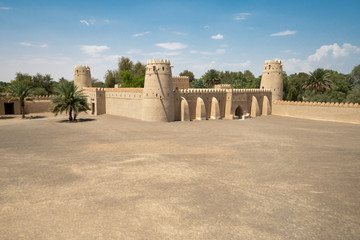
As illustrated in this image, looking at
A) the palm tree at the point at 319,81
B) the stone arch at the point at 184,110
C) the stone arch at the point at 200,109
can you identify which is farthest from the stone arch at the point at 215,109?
the palm tree at the point at 319,81

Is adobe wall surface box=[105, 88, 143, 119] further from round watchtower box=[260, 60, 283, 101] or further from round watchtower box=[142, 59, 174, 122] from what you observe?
round watchtower box=[260, 60, 283, 101]

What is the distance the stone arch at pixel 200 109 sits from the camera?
88.1ft

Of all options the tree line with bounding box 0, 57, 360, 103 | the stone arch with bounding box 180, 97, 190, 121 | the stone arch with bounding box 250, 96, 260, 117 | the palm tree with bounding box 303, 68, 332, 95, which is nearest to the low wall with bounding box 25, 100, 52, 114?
the tree line with bounding box 0, 57, 360, 103

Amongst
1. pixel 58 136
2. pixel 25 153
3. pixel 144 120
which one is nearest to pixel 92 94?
pixel 144 120

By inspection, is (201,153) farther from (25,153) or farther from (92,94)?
(92,94)

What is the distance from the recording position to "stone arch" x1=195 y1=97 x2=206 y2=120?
26.9 meters

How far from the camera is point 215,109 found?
92.0 ft

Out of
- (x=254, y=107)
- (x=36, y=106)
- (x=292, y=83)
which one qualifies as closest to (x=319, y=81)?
(x=292, y=83)

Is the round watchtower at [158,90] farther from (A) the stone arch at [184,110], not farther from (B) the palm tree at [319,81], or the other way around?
(B) the palm tree at [319,81]

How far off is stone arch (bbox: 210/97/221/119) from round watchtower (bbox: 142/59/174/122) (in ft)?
18.9

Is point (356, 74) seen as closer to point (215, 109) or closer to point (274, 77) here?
point (274, 77)

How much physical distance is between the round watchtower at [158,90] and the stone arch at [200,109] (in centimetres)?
371

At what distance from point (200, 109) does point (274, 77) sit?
13375 mm

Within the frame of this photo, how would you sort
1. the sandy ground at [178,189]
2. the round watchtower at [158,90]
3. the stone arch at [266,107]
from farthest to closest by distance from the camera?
the stone arch at [266,107], the round watchtower at [158,90], the sandy ground at [178,189]
